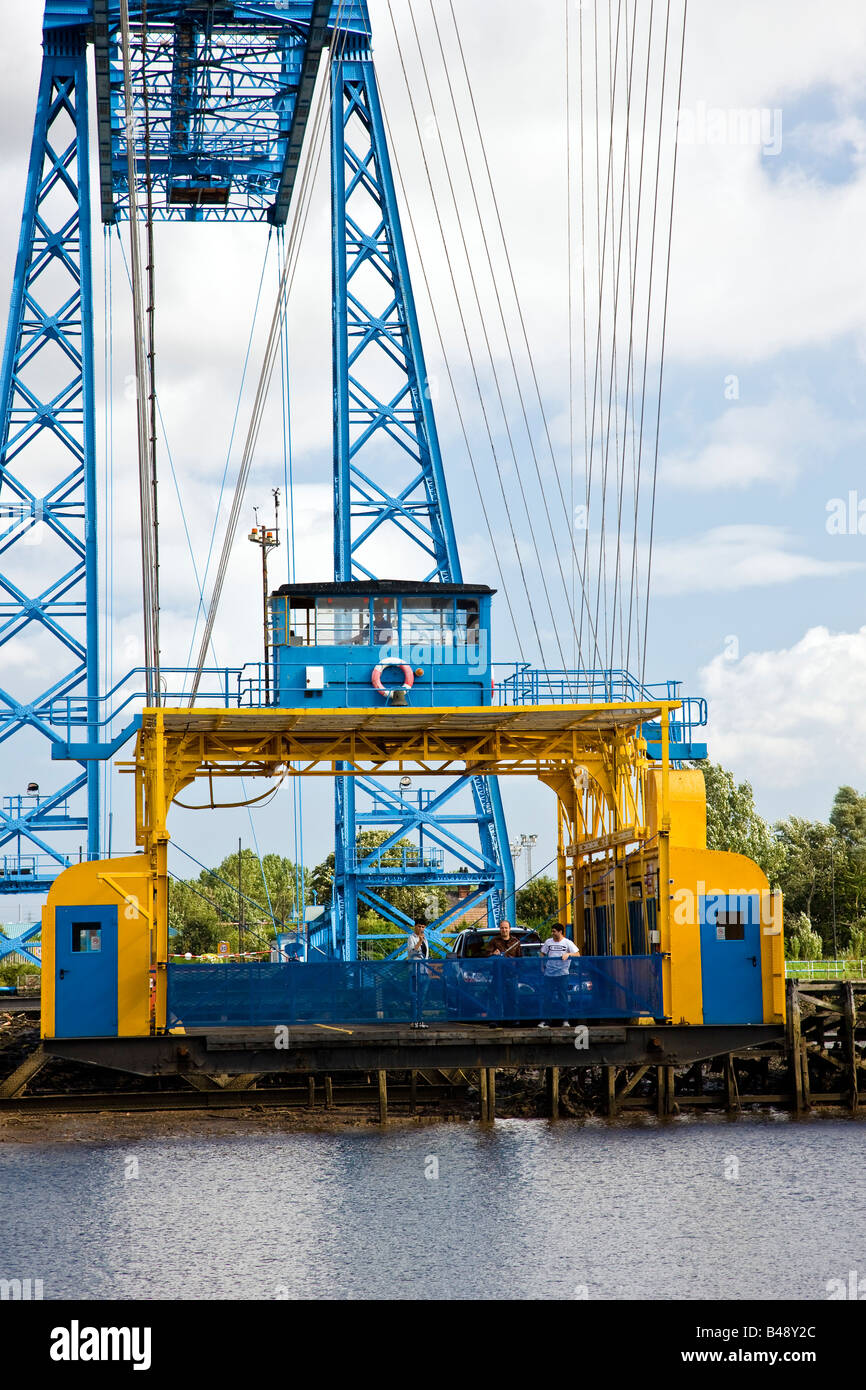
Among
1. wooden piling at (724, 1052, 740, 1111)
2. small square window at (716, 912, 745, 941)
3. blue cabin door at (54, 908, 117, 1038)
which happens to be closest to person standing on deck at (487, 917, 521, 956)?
small square window at (716, 912, 745, 941)

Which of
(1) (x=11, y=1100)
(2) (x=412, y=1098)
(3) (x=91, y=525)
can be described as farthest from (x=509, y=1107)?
A: (3) (x=91, y=525)

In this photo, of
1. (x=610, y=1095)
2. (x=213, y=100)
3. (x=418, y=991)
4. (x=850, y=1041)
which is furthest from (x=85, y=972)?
(x=213, y=100)

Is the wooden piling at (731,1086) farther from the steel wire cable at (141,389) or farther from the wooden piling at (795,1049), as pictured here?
the steel wire cable at (141,389)

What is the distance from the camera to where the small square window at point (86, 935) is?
1038 inches

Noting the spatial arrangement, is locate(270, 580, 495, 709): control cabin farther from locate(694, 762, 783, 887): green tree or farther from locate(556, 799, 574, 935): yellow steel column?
locate(694, 762, 783, 887): green tree

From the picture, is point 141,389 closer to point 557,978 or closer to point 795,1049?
point 557,978

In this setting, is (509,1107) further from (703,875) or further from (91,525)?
(91,525)

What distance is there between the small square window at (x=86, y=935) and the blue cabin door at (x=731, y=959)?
948cm

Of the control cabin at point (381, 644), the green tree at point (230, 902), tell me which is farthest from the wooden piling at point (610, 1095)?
the green tree at point (230, 902)

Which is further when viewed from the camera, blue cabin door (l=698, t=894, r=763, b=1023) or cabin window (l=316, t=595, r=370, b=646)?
cabin window (l=316, t=595, r=370, b=646)

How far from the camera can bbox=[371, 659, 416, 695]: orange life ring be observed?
31.2 m

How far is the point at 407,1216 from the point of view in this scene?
2162 centimetres

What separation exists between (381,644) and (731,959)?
373 inches
